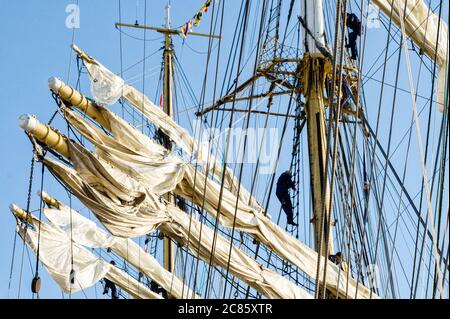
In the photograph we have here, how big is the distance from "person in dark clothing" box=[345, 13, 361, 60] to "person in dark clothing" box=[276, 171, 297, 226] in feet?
8.16

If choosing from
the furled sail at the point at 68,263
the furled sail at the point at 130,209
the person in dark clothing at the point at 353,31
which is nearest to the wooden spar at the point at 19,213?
the furled sail at the point at 68,263

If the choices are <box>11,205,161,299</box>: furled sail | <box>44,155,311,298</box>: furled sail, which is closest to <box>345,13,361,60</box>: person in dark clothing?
<box>44,155,311,298</box>: furled sail

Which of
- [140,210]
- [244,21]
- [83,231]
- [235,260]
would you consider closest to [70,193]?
[140,210]

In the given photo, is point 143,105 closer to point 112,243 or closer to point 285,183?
point 112,243

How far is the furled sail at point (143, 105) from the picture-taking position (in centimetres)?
1972

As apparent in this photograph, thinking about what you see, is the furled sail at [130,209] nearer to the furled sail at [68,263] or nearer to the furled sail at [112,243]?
the furled sail at [68,263]

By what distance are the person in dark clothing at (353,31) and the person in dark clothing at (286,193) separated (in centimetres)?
249

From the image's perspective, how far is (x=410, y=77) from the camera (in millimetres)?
8219

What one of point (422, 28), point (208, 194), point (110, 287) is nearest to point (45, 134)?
point (208, 194)

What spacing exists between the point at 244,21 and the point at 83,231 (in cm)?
926

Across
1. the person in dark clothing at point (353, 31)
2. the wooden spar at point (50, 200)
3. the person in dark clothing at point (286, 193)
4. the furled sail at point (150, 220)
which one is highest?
the person in dark clothing at point (353, 31)

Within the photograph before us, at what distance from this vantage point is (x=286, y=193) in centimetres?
1780

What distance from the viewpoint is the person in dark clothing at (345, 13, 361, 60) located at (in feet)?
57.1
